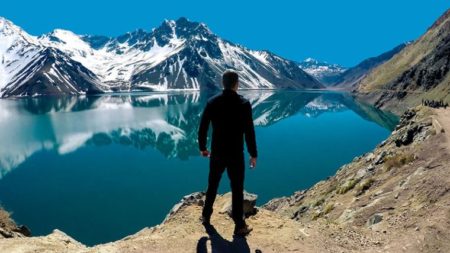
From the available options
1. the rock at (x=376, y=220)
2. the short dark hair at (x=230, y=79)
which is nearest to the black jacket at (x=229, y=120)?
the short dark hair at (x=230, y=79)

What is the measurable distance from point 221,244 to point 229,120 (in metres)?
3.44

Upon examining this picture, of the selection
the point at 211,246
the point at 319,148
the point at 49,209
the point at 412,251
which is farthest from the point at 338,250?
the point at 319,148

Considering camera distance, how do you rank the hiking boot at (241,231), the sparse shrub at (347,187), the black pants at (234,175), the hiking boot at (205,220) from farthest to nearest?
the sparse shrub at (347,187), the hiking boot at (205,220), the hiking boot at (241,231), the black pants at (234,175)

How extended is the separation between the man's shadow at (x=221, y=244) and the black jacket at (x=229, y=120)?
2.43 meters

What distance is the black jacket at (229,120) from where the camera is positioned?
38.3 feet

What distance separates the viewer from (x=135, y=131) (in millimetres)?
126625

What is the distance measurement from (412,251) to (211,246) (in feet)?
18.7

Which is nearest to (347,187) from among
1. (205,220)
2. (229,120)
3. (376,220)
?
(376,220)

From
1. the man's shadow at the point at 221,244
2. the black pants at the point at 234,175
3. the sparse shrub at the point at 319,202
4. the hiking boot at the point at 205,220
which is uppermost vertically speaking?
the black pants at the point at 234,175

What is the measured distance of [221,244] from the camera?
11.9m

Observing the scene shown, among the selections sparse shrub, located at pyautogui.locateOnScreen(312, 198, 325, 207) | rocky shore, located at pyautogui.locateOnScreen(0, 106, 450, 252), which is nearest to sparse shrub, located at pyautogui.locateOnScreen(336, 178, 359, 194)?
sparse shrub, located at pyautogui.locateOnScreen(312, 198, 325, 207)

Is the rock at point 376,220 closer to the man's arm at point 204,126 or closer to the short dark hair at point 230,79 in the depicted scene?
the man's arm at point 204,126

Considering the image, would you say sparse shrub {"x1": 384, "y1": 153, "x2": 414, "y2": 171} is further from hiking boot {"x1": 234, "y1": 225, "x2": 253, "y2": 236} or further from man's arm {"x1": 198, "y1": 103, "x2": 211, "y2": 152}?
man's arm {"x1": 198, "y1": 103, "x2": 211, "y2": 152}

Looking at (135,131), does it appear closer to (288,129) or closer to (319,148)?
(288,129)
